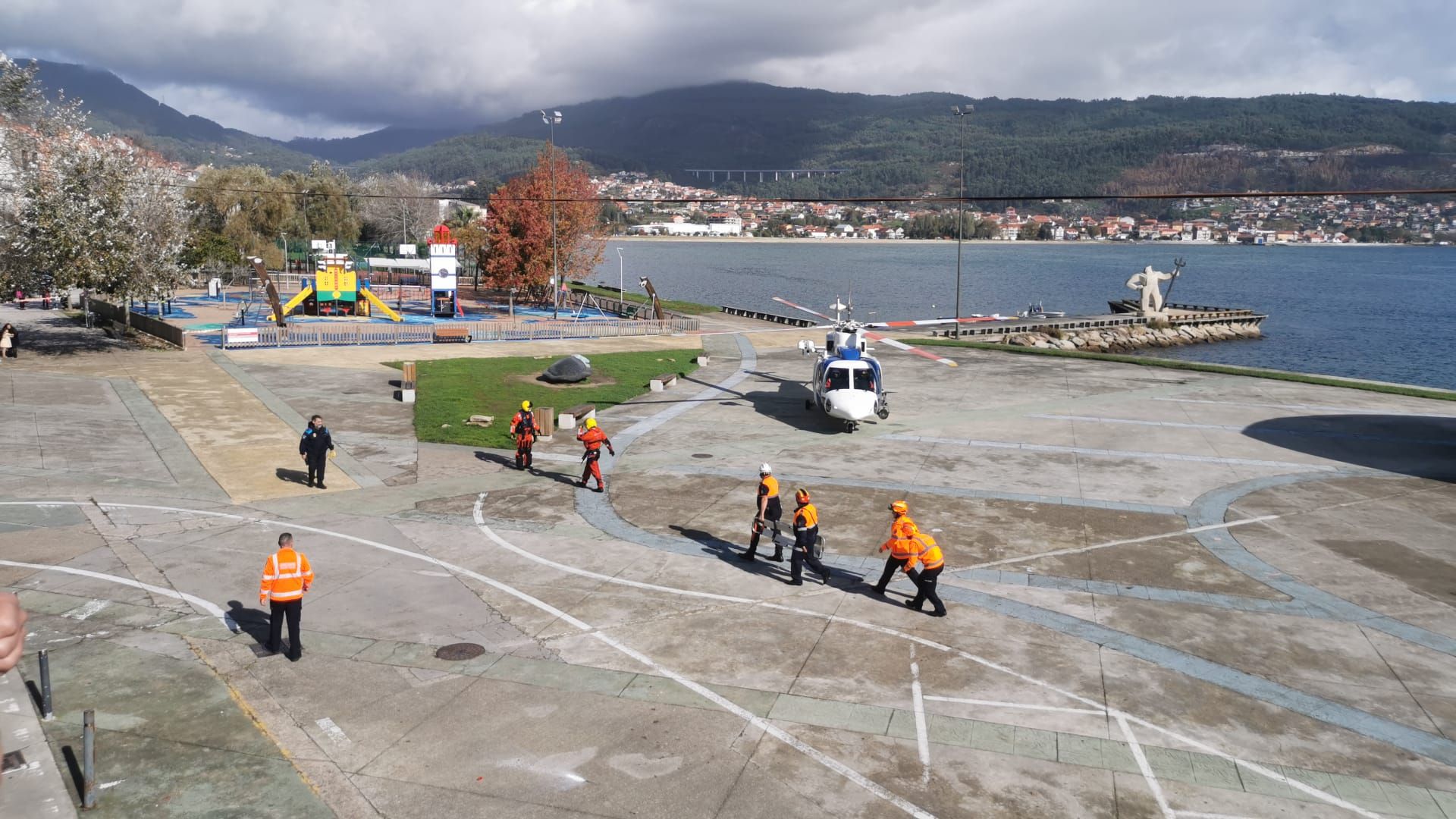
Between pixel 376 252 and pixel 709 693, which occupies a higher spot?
pixel 376 252

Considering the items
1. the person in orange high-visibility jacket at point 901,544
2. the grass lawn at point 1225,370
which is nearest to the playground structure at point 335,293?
the grass lawn at point 1225,370

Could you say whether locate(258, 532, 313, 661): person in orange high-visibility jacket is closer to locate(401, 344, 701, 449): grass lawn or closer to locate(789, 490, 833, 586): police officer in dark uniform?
locate(789, 490, 833, 586): police officer in dark uniform

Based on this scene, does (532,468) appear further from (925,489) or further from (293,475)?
(925,489)

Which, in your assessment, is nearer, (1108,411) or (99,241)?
(1108,411)

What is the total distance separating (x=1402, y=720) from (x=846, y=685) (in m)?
6.62

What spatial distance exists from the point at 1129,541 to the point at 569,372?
2119cm

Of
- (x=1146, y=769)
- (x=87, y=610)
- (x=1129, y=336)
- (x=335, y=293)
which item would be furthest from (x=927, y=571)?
(x=1129, y=336)

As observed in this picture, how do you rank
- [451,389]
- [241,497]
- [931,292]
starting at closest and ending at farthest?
[241,497]
[451,389]
[931,292]

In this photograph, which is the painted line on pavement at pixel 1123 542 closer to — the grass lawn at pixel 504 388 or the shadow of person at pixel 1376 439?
the shadow of person at pixel 1376 439

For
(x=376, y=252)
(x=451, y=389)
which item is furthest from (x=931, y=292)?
(x=451, y=389)

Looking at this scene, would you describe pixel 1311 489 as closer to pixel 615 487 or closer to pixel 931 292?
pixel 615 487

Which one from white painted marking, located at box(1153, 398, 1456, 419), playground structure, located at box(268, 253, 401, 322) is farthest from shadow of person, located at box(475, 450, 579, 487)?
playground structure, located at box(268, 253, 401, 322)

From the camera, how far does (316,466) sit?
67.1ft

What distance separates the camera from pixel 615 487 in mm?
21359
